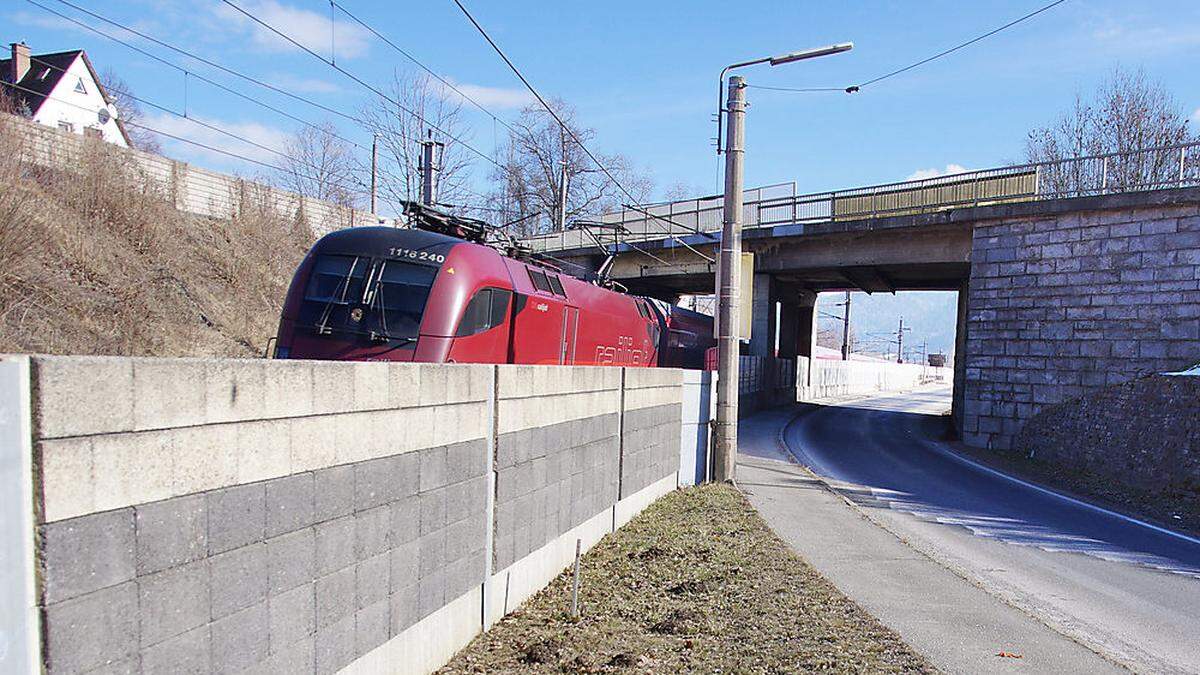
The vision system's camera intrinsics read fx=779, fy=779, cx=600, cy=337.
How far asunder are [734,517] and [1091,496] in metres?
9.39

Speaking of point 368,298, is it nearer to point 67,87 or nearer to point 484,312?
point 484,312

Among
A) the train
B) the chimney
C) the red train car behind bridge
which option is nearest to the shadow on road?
the train

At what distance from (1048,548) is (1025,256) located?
44.2 feet

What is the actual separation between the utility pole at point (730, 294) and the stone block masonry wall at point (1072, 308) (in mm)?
11442

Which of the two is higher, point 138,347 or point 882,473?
point 138,347

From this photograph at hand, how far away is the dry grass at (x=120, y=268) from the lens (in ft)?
51.0

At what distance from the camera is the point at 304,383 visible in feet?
12.5

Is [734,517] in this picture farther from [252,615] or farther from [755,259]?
[755,259]

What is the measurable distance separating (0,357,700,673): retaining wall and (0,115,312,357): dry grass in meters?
12.3

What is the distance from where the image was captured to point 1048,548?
11.0 meters

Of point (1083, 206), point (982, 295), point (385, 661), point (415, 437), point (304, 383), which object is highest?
point (1083, 206)

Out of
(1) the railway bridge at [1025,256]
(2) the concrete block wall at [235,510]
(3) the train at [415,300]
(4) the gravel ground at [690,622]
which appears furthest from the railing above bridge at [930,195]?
(2) the concrete block wall at [235,510]

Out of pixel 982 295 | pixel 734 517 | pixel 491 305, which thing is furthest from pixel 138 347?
pixel 982 295

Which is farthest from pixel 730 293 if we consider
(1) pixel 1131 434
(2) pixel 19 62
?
(2) pixel 19 62
